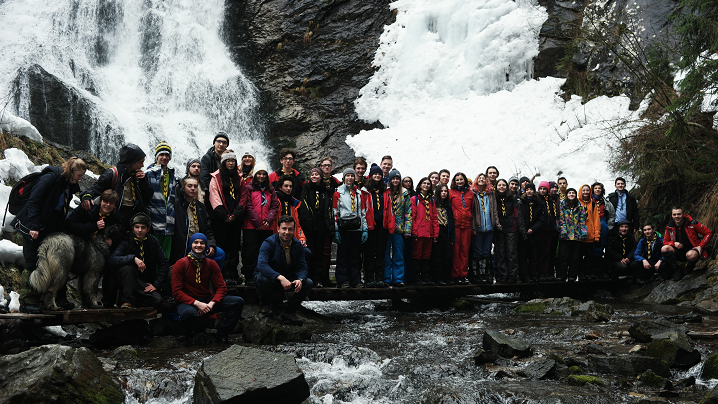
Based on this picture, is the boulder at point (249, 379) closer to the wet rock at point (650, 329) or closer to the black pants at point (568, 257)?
the wet rock at point (650, 329)

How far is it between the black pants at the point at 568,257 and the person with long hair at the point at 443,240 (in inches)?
96.2

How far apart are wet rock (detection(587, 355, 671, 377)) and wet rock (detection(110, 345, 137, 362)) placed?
189 inches

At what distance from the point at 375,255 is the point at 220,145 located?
3202 mm

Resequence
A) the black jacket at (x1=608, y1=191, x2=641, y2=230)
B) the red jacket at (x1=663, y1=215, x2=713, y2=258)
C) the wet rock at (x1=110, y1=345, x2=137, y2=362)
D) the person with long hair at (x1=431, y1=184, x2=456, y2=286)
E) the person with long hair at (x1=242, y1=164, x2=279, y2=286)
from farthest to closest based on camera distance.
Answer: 1. the black jacket at (x1=608, y1=191, x2=641, y2=230)
2. the red jacket at (x1=663, y1=215, x2=713, y2=258)
3. the person with long hair at (x1=431, y1=184, x2=456, y2=286)
4. the person with long hair at (x1=242, y1=164, x2=279, y2=286)
5. the wet rock at (x1=110, y1=345, x2=137, y2=362)

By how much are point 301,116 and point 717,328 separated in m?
16.7

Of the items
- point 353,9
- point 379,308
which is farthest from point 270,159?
point 379,308

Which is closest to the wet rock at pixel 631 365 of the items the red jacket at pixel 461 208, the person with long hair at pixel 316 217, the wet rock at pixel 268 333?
the wet rock at pixel 268 333

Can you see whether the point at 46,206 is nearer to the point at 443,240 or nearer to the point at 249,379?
the point at 249,379

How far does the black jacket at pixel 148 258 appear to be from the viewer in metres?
6.31

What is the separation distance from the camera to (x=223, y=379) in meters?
4.43

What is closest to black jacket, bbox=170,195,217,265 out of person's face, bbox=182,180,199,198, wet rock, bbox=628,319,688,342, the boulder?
person's face, bbox=182,180,199,198

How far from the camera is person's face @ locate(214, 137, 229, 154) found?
7.89 metres

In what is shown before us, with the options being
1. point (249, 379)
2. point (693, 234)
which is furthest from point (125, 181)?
point (693, 234)

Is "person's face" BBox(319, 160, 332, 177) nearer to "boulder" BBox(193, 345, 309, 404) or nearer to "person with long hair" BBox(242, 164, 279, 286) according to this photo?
"person with long hair" BBox(242, 164, 279, 286)
